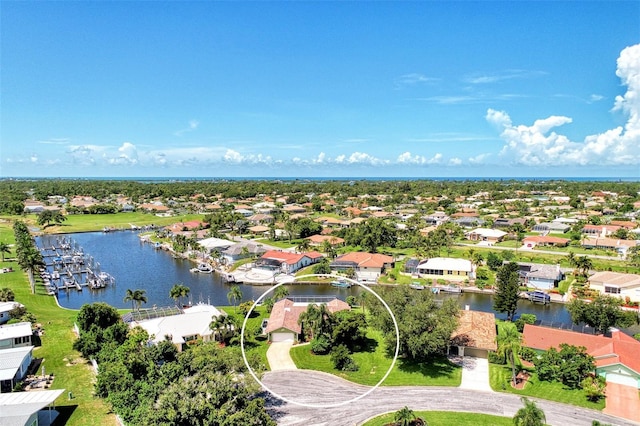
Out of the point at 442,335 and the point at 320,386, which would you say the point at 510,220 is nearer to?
the point at 442,335

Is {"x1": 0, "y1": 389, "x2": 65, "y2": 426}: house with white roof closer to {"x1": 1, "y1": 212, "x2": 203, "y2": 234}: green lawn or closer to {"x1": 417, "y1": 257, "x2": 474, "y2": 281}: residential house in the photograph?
{"x1": 417, "y1": 257, "x2": 474, "y2": 281}: residential house

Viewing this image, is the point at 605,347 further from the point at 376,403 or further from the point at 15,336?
the point at 15,336

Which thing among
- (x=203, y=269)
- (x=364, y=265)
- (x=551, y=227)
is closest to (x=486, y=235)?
(x=551, y=227)

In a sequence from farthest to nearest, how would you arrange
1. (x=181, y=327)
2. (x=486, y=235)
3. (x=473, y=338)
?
(x=486, y=235) < (x=181, y=327) < (x=473, y=338)

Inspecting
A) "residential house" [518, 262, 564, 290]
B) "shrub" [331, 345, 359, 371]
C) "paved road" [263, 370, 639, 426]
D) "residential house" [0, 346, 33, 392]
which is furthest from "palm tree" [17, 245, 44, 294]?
"residential house" [518, 262, 564, 290]

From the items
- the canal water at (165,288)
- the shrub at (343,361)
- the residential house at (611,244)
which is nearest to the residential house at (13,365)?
the canal water at (165,288)

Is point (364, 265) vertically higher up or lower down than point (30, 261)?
lower down

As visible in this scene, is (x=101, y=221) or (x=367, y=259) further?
(x=101, y=221)
